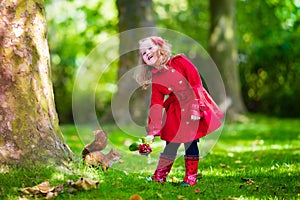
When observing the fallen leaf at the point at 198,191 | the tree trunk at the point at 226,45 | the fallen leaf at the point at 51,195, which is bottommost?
the fallen leaf at the point at 198,191

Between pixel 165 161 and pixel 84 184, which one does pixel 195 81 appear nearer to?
pixel 165 161

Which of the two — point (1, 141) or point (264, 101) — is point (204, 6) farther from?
point (1, 141)

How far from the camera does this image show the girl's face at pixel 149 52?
4.43 meters

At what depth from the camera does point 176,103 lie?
448 centimetres

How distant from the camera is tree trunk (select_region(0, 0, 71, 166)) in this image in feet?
14.0

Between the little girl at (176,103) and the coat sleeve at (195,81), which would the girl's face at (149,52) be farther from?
the coat sleeve at (195,81)

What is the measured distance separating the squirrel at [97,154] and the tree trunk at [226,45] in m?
8.64

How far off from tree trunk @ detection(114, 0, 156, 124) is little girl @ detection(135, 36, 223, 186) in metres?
6.26

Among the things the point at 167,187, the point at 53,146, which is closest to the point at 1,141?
the point at 53,146

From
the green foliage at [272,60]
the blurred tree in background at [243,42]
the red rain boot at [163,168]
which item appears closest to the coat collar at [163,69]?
the red rain boot at [163,168]

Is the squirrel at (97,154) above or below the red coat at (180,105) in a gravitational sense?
below

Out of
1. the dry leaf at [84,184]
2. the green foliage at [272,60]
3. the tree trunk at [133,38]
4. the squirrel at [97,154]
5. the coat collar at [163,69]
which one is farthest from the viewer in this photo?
the green foliage at [272,60]

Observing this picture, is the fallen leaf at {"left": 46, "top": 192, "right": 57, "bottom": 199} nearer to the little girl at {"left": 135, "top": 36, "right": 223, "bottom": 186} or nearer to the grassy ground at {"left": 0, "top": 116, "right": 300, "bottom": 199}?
the grassy ground at {"left": 0, "top": 116, "right": 300, "bottom": 199}

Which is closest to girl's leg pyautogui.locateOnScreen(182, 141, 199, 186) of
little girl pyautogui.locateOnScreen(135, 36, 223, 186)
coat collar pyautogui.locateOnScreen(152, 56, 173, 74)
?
little girl pyautogui.locateOnScreen(135, 36, 223, 186)
